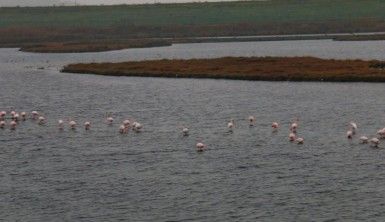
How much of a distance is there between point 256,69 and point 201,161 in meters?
50.7

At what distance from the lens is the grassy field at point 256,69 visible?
85.2 m

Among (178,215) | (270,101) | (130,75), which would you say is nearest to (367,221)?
(178,215)

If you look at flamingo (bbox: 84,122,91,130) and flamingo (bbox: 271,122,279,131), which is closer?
flamingo (bbox: 271,122,279,131)

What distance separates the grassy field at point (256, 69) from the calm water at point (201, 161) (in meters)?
7.42

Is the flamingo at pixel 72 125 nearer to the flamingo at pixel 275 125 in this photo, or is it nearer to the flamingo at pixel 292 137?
the flamingo at pixel 275 125

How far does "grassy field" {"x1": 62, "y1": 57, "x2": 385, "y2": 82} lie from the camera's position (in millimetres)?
85188

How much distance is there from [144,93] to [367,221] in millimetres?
49078

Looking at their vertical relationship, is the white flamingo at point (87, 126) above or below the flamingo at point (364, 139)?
below

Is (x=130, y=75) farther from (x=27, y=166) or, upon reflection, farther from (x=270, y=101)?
(x=27, y=166)

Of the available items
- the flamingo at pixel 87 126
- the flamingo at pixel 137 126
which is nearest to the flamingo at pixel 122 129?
the flamingo at pixel 137 126

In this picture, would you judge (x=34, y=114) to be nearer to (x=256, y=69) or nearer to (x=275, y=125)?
(x=275, y=125)

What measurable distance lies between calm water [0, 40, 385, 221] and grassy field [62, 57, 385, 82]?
742cm

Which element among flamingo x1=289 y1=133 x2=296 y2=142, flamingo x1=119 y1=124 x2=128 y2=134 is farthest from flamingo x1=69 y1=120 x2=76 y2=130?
flamingo x1=289 y1=133 x2=296 y2=142

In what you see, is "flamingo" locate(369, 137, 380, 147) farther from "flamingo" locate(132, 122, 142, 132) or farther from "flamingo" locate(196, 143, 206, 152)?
"flamingo" locate(132, 122, 142, 132)
